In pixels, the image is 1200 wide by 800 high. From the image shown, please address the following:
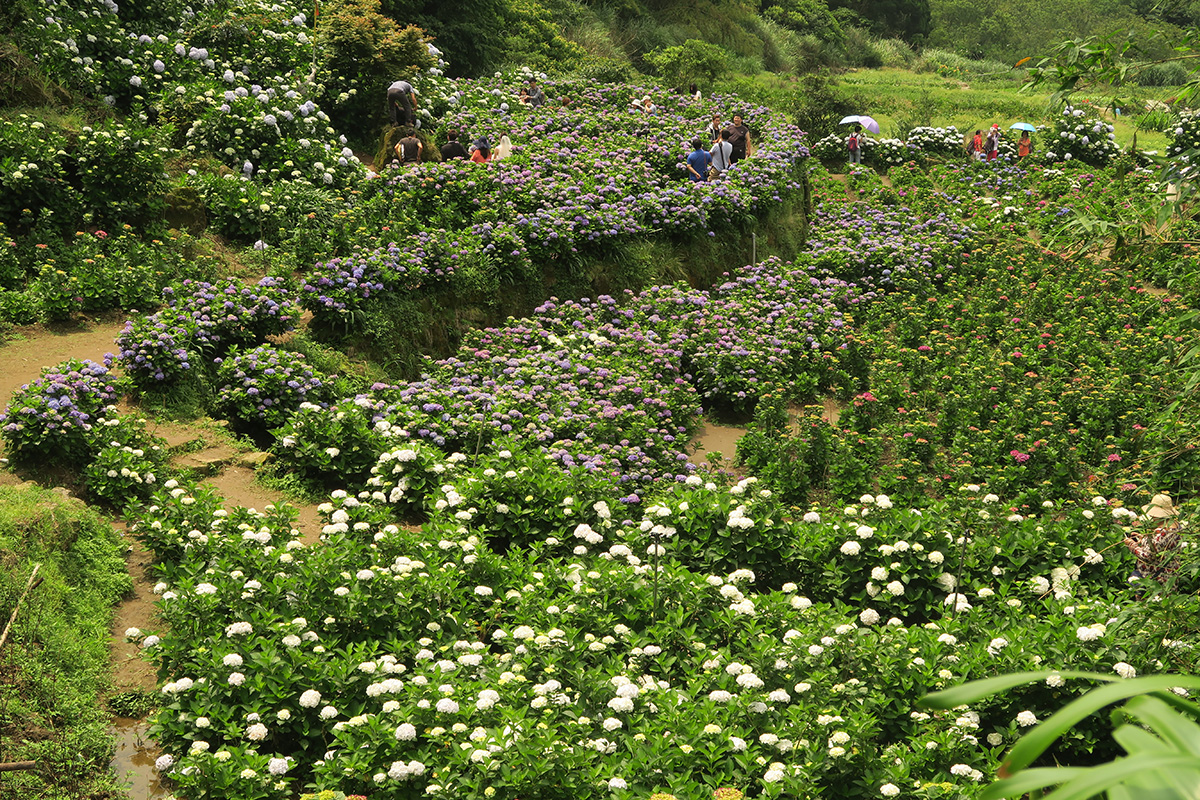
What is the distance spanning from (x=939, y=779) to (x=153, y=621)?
172 inches

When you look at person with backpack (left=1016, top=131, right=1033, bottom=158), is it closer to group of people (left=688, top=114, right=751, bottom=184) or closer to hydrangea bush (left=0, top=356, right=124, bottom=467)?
group of people (left=688, top=114, right=751, bottom=184)

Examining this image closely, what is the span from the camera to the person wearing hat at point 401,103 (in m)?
13.1

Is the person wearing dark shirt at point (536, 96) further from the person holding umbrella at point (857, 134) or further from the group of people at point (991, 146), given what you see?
the group of people at point (991, 146)

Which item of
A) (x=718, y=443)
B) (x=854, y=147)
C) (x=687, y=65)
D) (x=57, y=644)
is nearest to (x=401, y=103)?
(x=718, y=443)

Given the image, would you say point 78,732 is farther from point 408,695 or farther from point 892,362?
point 892,362

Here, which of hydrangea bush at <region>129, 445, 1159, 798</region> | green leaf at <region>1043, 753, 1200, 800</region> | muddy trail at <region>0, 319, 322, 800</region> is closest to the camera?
green leaf at <region>1043, 753, 1200, 800</region>

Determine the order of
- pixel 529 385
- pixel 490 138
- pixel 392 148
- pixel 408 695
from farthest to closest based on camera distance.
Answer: pixel 490 138 < pixel 392 148 < pixel 529 385 < pixel 408 695

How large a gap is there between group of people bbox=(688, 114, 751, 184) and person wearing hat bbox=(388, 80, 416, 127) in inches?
164

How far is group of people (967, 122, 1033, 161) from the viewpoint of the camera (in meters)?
22.3

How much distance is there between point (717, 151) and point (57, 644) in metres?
11.6

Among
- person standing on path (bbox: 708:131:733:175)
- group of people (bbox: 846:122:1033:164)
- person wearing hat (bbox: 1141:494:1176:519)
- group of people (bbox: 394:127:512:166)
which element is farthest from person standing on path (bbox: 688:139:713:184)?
group of people (bbox: 846:122:1033:164)

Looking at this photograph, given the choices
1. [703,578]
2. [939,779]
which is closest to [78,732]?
[703,578]

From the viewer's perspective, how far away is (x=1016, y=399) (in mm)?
9391

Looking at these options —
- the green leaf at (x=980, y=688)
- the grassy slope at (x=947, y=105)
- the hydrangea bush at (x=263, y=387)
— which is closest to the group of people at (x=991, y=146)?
the grassy slope at (x=947, y=105)
